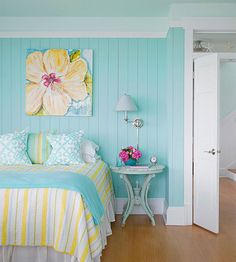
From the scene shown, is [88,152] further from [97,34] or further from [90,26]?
[90,26]

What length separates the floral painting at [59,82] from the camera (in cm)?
394

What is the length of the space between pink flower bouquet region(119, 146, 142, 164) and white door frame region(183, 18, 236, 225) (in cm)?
59

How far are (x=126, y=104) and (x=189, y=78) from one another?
835 mm

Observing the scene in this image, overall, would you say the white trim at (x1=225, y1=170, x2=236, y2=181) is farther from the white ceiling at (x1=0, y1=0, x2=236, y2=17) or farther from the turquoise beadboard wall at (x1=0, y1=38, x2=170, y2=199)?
the white ceiling at (x1=0, y1=0, x2=236, y2=17)

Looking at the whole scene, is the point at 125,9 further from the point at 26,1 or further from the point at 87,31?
the point at 26,1

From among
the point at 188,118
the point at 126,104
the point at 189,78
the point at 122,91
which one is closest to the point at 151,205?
the point at 188,118

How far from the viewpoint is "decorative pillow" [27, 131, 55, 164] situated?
11.4 feet

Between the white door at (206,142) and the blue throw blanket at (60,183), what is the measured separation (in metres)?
1.47

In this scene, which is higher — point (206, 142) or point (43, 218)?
point (206, 142)

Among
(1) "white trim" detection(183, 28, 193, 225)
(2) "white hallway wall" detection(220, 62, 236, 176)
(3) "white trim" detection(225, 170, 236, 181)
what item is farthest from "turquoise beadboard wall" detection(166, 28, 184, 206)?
(2) "white hallway wall" detection(220, 62, 236, 176)

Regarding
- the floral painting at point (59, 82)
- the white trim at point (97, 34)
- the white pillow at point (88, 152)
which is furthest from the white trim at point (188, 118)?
the floral painting at point (59, 82)

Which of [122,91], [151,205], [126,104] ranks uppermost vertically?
[122,91]

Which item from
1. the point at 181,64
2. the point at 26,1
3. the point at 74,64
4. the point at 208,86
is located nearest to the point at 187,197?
the point at 208,86

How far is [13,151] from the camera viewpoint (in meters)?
3.32
